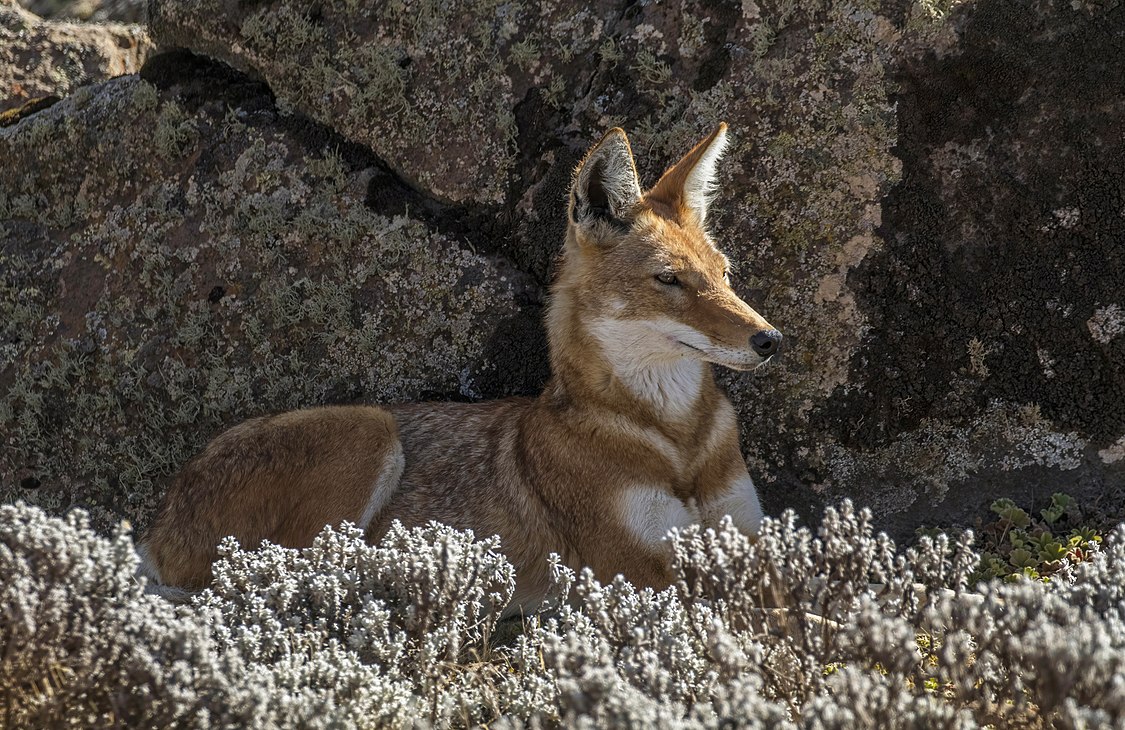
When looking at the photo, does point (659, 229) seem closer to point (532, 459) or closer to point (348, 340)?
point (532, 459)

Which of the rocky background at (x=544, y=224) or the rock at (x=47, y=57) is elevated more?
the rocky background at (x=544, y=224)

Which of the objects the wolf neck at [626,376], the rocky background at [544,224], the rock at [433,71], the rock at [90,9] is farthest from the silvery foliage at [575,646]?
the rock at [90,9]

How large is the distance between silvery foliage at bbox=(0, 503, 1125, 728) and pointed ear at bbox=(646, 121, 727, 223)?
225 centimetres

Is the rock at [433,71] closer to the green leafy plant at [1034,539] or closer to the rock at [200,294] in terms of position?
the rock at [200,294]

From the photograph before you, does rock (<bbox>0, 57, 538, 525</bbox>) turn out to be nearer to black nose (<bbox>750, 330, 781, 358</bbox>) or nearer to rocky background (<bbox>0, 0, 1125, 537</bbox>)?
rocky background (<bbox>0, 0, 1125, 537</bbox>)

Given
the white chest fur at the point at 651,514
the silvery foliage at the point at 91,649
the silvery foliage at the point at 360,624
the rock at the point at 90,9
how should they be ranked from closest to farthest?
the silvery foliage at the point at 91,649, the silvery foliage at the point at 360,624, the white chest fur at the point at 651,514, the rock at the point at 90,9

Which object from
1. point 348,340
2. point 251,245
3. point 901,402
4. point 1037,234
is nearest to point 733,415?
point 901,402

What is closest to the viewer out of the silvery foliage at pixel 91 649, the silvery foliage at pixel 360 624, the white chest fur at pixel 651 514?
the silvery foliage at pixel 91 649

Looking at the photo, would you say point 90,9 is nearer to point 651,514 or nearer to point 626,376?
point 626,376

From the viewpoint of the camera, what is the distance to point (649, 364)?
528cm

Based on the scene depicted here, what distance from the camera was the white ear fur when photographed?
5.45 m

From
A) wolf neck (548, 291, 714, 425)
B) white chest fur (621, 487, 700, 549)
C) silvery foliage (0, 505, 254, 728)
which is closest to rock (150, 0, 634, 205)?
wolf neck (548, 291, 714, 425)

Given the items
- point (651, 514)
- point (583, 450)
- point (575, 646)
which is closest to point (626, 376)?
point (583, 450)

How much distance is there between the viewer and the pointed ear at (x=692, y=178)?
5.45m
